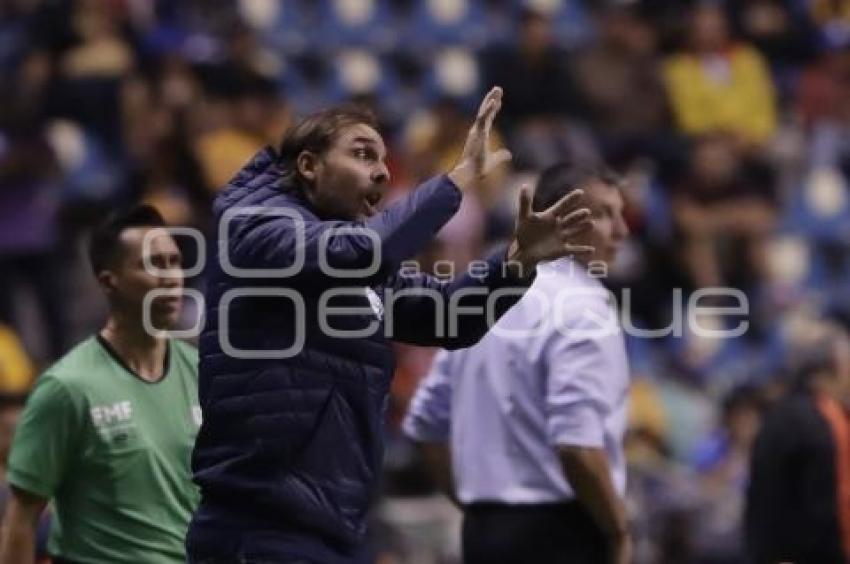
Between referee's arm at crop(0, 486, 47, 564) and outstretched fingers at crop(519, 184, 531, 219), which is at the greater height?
outstretched fingers at crop(519, 184, 531, 219)

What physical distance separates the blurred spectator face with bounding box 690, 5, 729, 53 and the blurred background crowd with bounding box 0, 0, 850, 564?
20 millimetres

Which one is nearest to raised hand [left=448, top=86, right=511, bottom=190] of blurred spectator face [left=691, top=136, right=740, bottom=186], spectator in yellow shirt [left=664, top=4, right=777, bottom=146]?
blurred spectator face [left=691, top=136, right=740, bottom=186]

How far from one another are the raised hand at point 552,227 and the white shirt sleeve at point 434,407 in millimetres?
2096

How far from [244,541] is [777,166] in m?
10.5

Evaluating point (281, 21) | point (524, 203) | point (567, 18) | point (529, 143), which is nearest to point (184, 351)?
point (524, 203)

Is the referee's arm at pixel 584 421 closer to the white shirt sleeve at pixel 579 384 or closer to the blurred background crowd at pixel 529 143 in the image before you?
the white shirt sleeve at pixel 579 384

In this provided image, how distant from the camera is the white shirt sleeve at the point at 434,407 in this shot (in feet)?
25.9

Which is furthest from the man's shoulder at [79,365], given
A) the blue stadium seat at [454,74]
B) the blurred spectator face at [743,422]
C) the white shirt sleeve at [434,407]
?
the blue stadium seat at [454,74]

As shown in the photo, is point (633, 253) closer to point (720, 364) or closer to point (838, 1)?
point (720, 364)

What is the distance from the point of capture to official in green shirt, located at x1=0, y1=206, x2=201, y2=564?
6773 millimetres

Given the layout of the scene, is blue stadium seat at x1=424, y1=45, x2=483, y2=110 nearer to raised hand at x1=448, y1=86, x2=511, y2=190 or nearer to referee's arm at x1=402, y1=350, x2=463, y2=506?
referee's arm at x1=402, y1=350, x2=463, y2=506

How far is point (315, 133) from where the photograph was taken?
5910 millimetres

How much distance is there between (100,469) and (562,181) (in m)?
1.80

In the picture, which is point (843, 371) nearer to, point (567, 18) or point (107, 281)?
point (107, 281)
